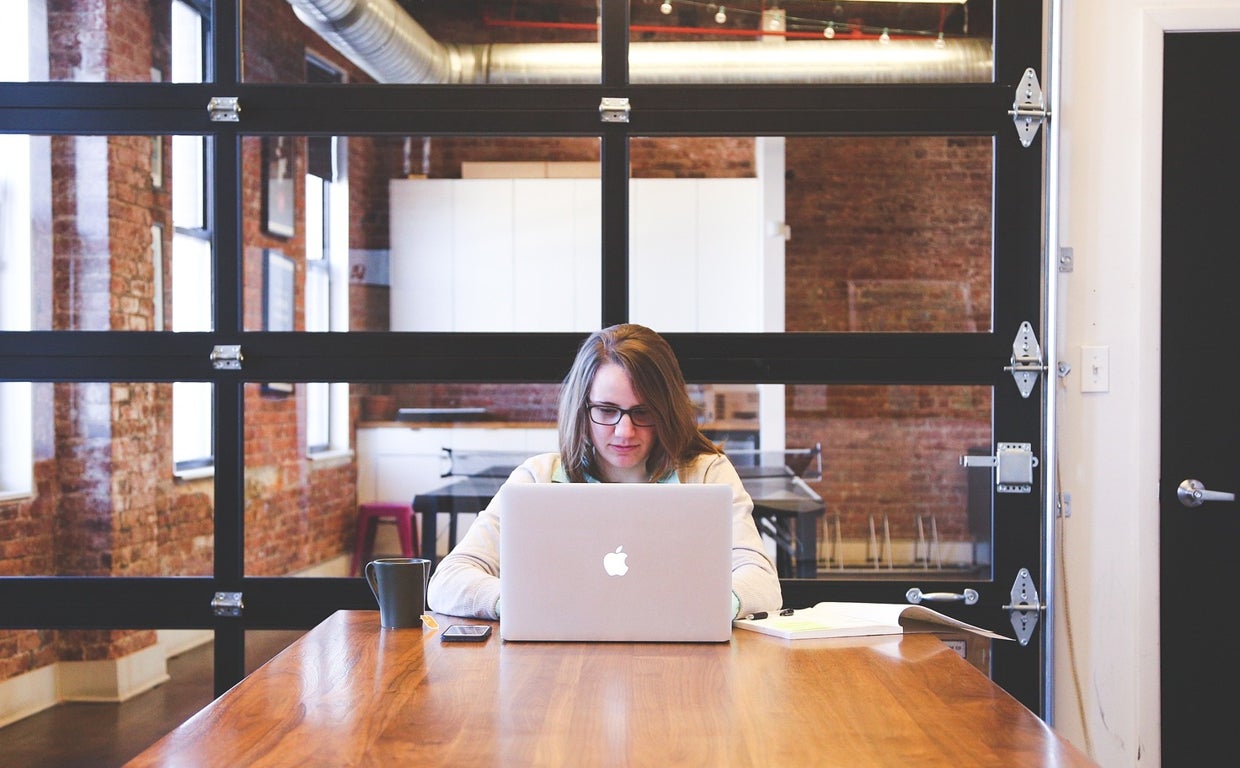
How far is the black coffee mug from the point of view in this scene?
6.46 ft

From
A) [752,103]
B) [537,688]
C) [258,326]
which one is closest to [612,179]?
[752,103]

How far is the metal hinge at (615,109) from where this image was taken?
9.92 feet

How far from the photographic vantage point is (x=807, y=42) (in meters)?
3.06

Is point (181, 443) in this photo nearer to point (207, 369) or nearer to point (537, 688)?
point (207, 369)

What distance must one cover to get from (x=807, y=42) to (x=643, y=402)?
47.4 inches

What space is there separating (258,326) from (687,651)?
1789 millimetres

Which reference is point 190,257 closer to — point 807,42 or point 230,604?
point 230,604

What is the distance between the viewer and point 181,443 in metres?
3.10

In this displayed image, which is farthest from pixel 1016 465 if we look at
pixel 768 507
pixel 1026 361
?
pixel 768 507

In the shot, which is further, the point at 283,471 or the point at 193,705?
the point at 193,705

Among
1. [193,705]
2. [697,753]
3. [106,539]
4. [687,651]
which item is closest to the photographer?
[697,753]

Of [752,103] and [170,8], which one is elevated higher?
[170,8]

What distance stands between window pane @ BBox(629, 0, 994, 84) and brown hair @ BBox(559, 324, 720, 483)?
2.93 ft

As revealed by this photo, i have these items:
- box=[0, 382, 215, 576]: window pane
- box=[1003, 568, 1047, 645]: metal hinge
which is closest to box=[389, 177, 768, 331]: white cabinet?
box=[0, 382, 215, 576]: window pane
